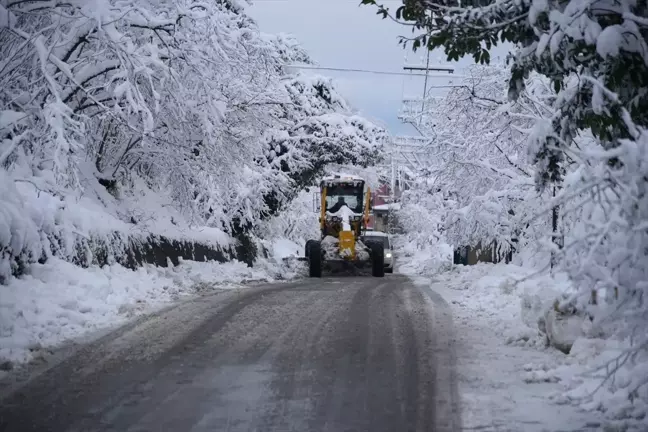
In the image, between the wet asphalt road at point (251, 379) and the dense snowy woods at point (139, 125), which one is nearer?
the wet asphalt road at point (251, 379)

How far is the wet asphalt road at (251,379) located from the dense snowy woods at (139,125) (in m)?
2.90

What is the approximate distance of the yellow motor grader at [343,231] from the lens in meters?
28.0

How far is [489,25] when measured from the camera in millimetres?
7059

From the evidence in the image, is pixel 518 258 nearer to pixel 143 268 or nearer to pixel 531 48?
pixel 143 268

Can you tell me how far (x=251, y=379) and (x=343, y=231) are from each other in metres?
20.4

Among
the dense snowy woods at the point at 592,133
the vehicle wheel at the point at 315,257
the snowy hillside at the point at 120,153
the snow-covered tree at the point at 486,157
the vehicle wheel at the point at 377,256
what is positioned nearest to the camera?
the dense snowy woods at the point at 592,133

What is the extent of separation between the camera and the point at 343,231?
28.3 meters

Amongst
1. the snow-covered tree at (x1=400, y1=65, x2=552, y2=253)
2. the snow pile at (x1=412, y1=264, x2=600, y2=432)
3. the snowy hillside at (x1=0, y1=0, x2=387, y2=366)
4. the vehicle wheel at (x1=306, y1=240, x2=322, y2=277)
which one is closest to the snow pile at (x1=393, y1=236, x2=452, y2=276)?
the vehicle wheel at (x1=306, y1=240, x2=322, y2=277)

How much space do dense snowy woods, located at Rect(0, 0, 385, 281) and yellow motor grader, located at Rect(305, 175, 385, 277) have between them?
48.9 inches

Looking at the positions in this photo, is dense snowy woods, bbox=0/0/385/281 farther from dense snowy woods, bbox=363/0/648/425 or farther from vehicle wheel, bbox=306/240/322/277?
dense snowy woods, bbox=363/0/648/425

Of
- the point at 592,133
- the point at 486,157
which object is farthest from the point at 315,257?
the point at 592,133

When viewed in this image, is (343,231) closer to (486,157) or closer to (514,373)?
(486,157)

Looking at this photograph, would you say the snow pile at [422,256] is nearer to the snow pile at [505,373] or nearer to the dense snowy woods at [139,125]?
the dense snowy woods at [139,125]

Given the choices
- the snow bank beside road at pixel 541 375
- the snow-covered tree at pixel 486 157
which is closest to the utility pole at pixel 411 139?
the snow-covered tree at pixel 486 157
